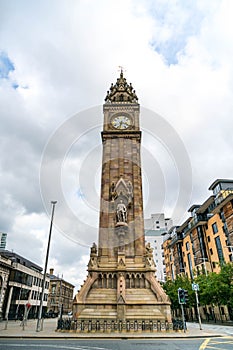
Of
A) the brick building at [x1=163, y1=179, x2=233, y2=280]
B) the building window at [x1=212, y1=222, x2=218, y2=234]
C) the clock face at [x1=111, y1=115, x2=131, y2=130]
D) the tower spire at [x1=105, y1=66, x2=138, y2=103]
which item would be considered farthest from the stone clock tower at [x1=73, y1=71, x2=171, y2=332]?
the building window at [x1=212, y1=222, x2=218, y2=234]

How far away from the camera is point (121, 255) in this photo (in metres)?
29.3

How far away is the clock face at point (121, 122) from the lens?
41.0 meters

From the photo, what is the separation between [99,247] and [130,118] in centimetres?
2137

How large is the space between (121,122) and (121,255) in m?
21.3

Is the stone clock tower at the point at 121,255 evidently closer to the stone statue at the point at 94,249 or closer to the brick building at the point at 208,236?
the stone statue at the point at 94,249

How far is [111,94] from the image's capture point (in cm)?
4694

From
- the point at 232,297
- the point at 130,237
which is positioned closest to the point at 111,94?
the point at 130,237

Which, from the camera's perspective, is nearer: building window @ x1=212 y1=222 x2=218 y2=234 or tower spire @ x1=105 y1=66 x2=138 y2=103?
tower spire @ x1=105 y1=66 x2=138 y2=103

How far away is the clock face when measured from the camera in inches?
1615

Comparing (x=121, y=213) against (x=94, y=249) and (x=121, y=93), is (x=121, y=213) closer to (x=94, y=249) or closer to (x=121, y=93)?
(x=94, y=249)

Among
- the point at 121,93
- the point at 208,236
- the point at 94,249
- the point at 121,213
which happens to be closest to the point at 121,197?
the point at 121,213

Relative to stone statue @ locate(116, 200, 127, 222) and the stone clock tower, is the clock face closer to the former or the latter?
the stone clock tower

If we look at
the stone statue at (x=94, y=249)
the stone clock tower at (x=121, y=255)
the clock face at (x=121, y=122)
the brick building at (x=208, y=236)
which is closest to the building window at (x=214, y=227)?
the brick building at (x=208, y=236)

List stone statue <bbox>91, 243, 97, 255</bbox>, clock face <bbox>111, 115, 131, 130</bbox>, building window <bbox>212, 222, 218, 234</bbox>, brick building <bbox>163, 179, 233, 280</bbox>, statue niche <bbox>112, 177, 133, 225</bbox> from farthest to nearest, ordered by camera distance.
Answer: building window <bbox>212, 222, 218, 234</bbox> → brick building <bbox>163, 179, 233, 280</bbox> → clock face <bbox>111, 115, 131, 130</bbox> → statue niche <bbox>112, 177, 133, 225</bbox> → stone statue <bbox>91, 243, 97, 255</bbox>
